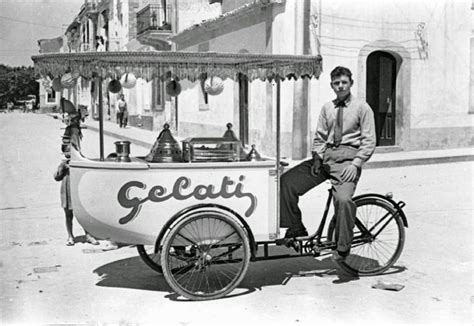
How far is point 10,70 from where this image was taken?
90.9m

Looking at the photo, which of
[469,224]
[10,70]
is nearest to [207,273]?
[469,224]

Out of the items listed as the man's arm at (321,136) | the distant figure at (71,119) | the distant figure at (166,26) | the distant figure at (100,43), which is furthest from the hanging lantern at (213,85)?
the distant figure at (100,43)

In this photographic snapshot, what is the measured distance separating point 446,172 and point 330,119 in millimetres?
8807

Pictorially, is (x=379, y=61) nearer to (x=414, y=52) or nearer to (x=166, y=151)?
(x=414, y=52)

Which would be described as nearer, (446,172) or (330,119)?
(330,119)

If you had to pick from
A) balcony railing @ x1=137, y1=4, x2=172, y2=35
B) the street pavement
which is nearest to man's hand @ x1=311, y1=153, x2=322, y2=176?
the street pavement

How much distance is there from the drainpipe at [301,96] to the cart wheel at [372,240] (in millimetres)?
8056

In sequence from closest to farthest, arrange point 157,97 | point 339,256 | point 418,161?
point 339,256 → point 418,161 → point 157,97

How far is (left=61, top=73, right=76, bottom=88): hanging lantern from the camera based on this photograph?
17.9 feet

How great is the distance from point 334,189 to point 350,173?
221 mm

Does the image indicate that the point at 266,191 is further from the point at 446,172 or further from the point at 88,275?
the point at 446,172

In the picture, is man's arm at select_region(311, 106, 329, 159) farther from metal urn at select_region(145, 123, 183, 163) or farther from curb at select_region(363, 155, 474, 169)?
curb at select_region(363, 155, 474, 169)

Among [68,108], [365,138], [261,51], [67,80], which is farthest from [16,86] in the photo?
[365,138]

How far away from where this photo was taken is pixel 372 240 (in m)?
5.62
